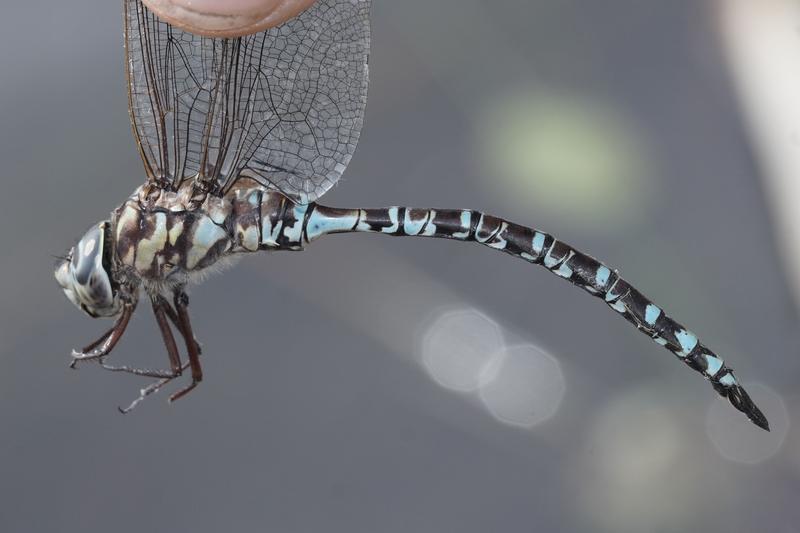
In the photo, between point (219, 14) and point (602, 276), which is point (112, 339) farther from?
point (602, 276)

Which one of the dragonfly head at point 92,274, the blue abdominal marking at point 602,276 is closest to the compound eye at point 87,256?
the dragonfly head at point 92,274

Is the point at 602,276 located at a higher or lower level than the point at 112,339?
higher

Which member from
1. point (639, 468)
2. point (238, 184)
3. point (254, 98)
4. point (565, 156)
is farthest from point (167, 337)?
point (565, 156)

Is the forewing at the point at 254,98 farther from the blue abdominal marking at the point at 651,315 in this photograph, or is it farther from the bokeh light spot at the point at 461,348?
the bokeh light spot at the point at 461,348

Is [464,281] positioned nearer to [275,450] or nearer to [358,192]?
[358,192]

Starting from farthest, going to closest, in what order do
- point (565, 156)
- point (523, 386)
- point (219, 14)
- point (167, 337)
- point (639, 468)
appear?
1. point (565, 156)
2. point (523, 386)
3. point (639, 468)
4. point (167, 337)
5. point (219, 14)

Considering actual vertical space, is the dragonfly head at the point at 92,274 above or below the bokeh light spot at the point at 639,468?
below

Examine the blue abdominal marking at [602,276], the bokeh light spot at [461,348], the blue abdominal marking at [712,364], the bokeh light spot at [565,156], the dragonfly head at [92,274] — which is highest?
the bokeh light spot at [565,156]
